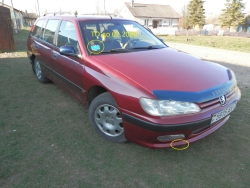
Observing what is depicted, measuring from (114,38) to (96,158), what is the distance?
188cm

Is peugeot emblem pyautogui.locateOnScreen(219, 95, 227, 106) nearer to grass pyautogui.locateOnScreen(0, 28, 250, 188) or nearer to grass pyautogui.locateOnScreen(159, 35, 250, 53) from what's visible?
grass pyautogui.locateOnScreen(0, 28, 250, 188)

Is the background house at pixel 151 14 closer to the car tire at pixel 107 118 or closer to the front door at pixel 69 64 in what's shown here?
the front door at pixel 69 64

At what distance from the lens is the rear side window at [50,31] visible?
3.80m

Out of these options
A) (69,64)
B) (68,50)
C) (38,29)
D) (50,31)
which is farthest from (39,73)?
(68,50)

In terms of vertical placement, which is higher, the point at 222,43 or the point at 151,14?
the point at 151,14

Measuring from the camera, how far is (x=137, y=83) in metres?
2.17

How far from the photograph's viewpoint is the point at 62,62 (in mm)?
3346

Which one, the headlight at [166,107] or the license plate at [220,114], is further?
the license plate at [220,114]

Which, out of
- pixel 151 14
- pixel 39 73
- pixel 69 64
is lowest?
pixel 39 73

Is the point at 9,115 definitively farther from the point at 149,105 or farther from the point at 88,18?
the point at 149,105

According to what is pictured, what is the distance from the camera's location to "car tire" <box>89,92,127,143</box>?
2.50 m

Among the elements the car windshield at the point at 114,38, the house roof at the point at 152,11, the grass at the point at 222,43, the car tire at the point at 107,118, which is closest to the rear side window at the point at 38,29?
the car windshield at the point at 114,38

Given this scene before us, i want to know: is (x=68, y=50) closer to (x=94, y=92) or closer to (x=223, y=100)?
(x=94, y=92)

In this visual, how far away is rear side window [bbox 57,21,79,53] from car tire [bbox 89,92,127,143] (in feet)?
3.00
